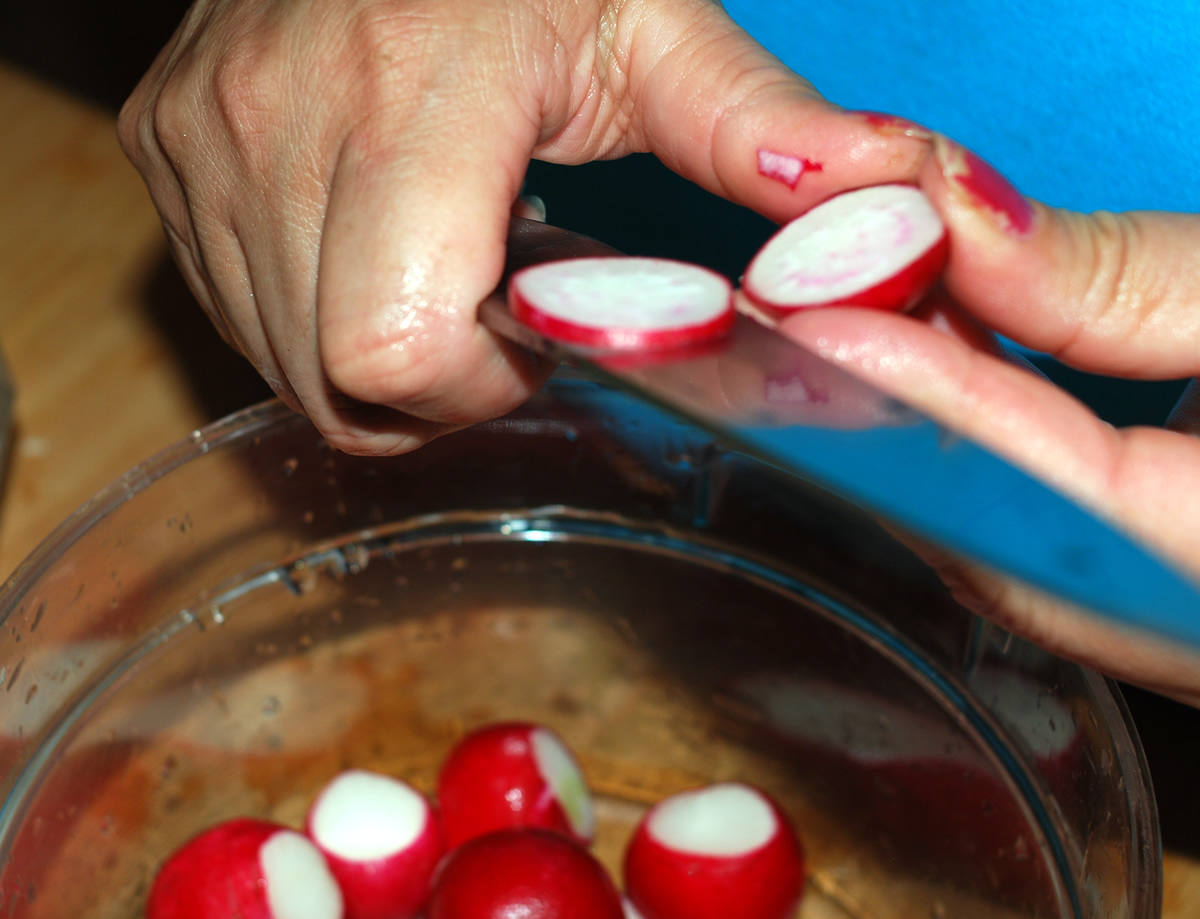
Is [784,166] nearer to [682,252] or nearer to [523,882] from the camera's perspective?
[682,252]

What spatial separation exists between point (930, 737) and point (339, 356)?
1.89 ft

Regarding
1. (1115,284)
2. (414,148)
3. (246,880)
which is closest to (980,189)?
(1115,284)

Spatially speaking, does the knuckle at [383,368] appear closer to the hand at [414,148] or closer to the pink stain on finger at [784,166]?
the hand at [414,148]

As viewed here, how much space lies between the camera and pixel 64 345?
4.30ft

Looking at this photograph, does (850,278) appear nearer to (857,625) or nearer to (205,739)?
(857,625)

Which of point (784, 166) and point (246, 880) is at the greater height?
point (784, 166)

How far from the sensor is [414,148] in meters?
0.66

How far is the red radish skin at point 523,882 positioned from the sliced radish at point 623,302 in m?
0.45

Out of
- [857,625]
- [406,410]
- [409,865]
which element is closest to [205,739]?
[409,865]

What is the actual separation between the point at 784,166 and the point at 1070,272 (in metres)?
0.19

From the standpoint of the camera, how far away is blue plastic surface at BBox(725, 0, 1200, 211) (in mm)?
998

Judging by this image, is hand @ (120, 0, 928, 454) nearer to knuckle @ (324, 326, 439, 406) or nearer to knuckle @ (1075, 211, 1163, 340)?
knuckle @ (324, 326, 439, 406)

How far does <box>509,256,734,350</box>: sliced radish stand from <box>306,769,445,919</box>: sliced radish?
0.52m

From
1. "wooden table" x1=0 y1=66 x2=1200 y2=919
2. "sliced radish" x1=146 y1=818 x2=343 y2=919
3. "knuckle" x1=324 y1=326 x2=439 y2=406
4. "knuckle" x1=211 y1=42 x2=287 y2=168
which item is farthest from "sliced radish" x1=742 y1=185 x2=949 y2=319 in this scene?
"wooden table" x1=0 y1=66 x2=1200 y2=919
